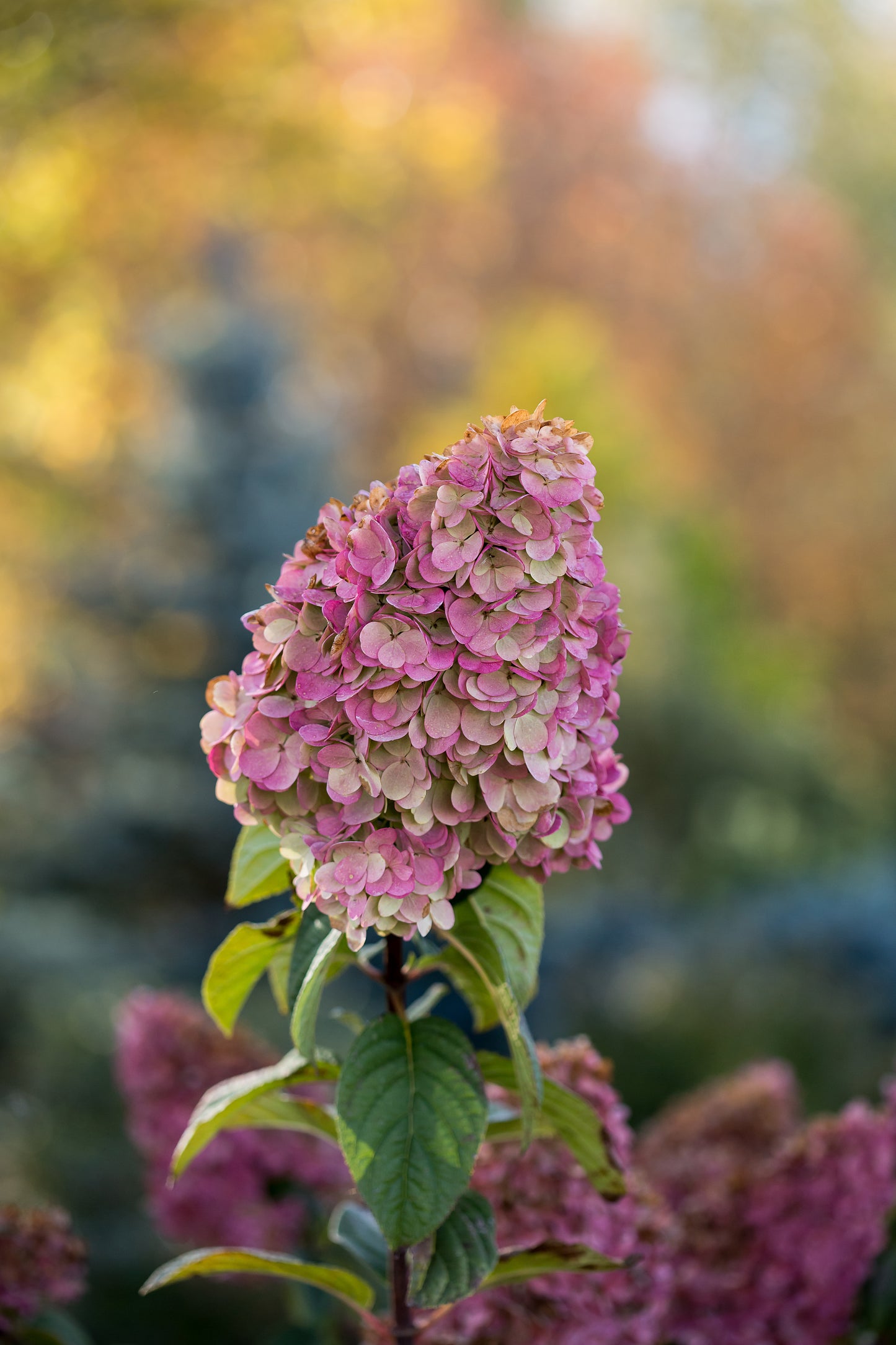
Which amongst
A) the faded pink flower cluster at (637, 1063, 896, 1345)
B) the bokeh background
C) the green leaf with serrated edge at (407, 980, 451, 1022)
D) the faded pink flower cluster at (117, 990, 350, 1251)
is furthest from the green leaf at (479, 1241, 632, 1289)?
the bokeh background

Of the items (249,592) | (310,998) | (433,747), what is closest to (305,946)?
(310,998)

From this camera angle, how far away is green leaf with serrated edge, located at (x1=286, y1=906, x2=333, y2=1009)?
22.4 inches

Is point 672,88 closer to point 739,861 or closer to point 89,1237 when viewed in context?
point 739,861

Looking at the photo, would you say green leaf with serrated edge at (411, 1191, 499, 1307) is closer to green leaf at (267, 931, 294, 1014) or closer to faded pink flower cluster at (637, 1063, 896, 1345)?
green leaf at (267, 931, 294, 1014)

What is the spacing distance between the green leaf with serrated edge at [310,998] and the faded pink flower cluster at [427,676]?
0.04m

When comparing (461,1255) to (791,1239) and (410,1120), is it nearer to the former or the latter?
(410,1120)

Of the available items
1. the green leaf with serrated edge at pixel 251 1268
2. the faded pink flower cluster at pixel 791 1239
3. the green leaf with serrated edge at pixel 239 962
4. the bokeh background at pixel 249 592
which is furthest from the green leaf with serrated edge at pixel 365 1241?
the bokeh background at pixel 249 592

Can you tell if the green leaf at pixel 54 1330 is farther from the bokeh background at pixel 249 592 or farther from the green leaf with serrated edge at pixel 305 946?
the bokeh background at pixel 249 592

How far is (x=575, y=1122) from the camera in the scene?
63cm

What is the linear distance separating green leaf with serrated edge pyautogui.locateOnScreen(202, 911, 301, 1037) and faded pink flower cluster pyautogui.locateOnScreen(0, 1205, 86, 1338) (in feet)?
0.85

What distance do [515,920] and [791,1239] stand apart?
1.39 ft

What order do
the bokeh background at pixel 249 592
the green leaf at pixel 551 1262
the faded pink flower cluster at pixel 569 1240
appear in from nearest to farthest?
the green leaf at pixel 551 1262
the faded pink flower cluster at pixel 569 1240
the bokeh background at pixel 249 592

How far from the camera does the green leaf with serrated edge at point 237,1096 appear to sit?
59 cm

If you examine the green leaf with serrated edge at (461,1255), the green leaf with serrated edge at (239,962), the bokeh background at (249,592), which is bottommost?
the green leaf with serrated edge at (461,1255)
